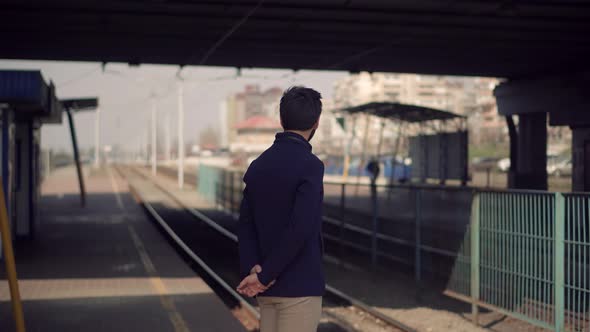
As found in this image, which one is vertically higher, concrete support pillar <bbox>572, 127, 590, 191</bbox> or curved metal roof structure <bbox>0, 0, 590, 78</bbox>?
curved metal roof structure <bbox>0, 0, 590, 78</bbox>

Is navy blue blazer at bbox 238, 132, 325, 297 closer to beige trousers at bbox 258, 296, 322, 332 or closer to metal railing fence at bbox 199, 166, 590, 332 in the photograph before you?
beige trousers at bbox 258, 296, 322, 332

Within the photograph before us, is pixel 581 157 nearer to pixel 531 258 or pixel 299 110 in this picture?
pixel 531 258

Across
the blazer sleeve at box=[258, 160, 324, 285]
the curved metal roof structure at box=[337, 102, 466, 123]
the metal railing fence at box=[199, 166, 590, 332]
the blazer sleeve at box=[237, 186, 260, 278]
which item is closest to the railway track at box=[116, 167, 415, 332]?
the metal railing fence at box=[199, 166, 590, 332]

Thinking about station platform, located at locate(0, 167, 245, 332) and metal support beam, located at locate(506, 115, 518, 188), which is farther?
metal support beam, located at locate(506, 115, 518, 188)

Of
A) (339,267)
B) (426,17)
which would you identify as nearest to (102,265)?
(339,267)

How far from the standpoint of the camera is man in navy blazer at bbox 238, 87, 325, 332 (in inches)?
128

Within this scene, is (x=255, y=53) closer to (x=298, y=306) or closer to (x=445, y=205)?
(x=445, y=205)

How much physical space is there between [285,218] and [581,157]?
2044 centimetres

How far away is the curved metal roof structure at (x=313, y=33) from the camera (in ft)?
47.5

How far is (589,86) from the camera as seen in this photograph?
21.3 meters

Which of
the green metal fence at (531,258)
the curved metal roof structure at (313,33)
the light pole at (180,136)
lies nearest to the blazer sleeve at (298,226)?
the green metal fence at (531,258)

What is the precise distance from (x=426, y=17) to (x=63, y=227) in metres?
12.3

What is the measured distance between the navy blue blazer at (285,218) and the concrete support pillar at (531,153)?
2459 centimetres

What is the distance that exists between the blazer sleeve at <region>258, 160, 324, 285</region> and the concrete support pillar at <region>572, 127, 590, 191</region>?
1922cm
